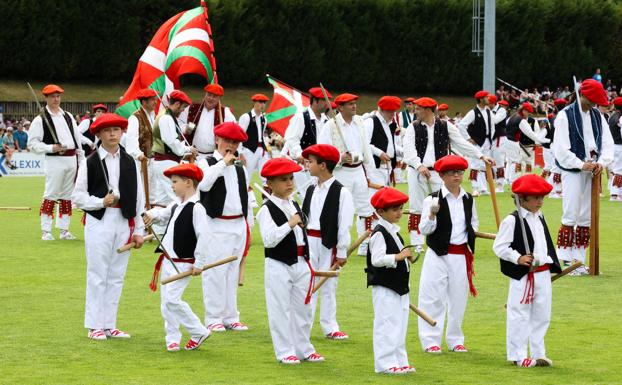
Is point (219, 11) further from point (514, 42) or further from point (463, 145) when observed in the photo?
point (463, 145)

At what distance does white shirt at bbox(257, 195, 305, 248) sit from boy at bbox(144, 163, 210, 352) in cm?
63

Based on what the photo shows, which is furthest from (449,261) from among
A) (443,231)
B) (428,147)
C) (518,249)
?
(428,147)

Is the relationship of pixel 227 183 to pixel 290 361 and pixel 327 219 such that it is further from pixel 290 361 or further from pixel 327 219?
pixel 290 361

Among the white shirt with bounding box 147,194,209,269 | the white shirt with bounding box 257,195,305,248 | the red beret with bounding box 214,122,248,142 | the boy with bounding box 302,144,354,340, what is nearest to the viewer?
the white shirt with bounding box 257,195,305,248

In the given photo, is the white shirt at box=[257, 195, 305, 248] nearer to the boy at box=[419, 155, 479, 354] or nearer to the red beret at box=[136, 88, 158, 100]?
the boy at box=[419, 155, 479, 354]

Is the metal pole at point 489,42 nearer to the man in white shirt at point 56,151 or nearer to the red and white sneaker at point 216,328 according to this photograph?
the man in white shirt at point 56,151

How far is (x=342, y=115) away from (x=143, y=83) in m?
4.00

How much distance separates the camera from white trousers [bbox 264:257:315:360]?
362 inches

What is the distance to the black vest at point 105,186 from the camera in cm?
1028

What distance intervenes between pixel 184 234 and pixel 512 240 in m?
2.60

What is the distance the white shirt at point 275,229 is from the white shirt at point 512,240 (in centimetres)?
152

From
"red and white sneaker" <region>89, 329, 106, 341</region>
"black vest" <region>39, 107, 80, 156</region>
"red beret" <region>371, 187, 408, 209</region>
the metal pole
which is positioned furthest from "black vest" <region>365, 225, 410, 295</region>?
the metal pole

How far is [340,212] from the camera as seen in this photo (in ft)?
A: 32.9

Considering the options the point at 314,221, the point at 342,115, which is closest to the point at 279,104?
the point at 342,115
